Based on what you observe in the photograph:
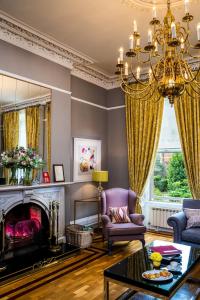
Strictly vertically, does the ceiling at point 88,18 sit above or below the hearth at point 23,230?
above

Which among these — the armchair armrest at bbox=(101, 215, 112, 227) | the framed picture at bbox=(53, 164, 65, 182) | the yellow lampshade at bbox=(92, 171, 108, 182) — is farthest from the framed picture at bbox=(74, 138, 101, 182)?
the armchair armrest at bbox=(101, 215, 112, 227)

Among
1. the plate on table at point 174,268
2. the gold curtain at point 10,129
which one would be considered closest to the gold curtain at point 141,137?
the gold curtain at point 10,129

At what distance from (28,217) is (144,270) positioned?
236cm

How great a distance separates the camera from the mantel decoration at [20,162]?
3.78m

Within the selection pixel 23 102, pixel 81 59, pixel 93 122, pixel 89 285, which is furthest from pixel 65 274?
pixel 81 59

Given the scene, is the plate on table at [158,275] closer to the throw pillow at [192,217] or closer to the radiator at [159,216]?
the throw pillow at [192,217]

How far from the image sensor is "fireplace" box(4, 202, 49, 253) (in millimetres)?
3916

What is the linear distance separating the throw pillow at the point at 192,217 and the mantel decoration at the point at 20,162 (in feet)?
8.59

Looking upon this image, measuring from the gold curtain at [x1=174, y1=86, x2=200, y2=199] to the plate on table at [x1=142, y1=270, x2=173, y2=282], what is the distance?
266cm

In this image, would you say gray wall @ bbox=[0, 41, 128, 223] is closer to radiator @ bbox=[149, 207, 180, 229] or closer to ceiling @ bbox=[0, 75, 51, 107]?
ceiling @ bbox=[0, 75, 51, 107]

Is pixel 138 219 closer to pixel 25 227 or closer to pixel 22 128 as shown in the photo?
pixel 25 227

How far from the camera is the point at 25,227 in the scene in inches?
165

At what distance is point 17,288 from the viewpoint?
3.06 metres

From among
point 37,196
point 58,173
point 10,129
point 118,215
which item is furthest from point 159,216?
point 10,129
